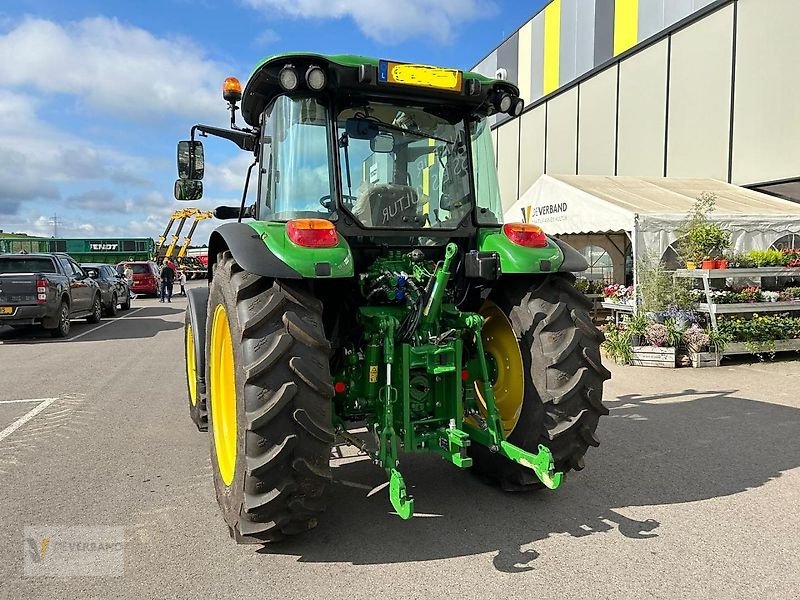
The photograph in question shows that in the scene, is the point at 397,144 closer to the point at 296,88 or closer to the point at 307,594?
the point at 296,88

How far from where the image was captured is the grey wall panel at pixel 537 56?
2256cm

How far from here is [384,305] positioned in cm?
392

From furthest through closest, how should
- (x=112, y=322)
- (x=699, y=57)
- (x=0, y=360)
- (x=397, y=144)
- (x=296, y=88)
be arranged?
(x=112, y=322) → (x=699, y=57) → (x=0, y=360) → (x=397, y=144) → (x=296, y=88)

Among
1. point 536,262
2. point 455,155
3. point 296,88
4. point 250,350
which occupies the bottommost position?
point 250,350

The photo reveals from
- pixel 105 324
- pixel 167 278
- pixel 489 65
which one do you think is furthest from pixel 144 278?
pixel 489 65

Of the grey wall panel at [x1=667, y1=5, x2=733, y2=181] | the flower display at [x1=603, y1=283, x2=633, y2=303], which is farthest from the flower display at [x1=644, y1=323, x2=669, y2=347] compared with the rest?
the grey wall panel at [x1=667, y1=5, x2=733, y2=181]

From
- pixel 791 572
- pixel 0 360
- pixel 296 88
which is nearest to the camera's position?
pixel 791 572

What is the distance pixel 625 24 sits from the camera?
1831 centimetres

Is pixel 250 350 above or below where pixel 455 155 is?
below

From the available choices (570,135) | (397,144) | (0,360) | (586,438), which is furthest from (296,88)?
(570,135)

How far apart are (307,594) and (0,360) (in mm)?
9499

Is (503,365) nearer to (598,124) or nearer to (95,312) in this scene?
(95,312)

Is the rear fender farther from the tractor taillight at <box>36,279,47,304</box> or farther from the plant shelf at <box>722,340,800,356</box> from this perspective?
the tractor taillight at <box>36,279,47,304</box>

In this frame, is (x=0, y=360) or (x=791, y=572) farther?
(x=0, y=360)
